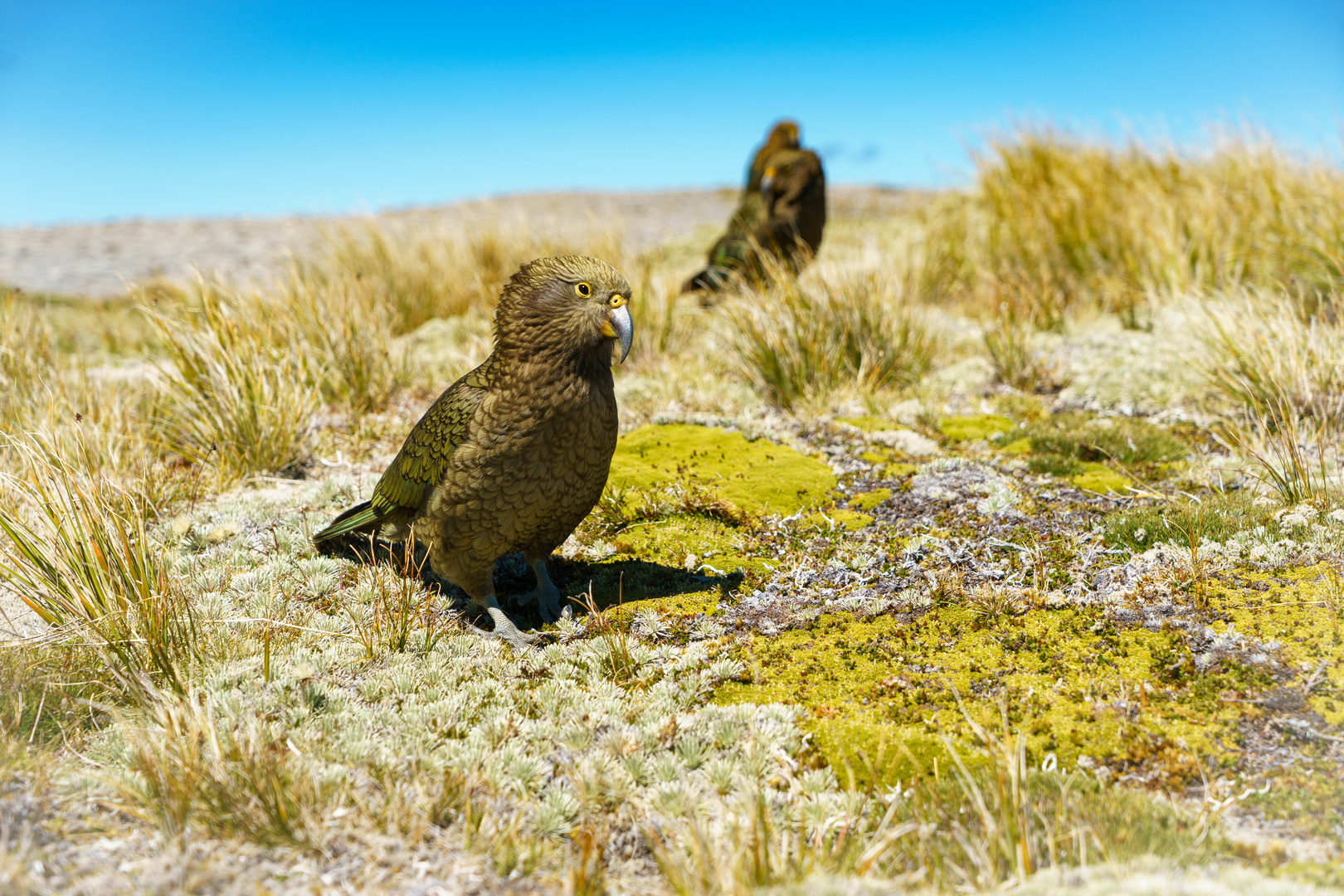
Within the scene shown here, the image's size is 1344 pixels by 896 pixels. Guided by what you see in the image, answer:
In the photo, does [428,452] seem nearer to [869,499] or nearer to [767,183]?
[869,499]

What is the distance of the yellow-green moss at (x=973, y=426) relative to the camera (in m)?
6.80

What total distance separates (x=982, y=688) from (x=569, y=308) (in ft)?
7.97

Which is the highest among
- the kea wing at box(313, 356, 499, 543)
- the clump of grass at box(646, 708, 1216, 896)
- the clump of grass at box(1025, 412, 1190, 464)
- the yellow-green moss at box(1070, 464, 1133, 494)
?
the kea wing at box(313, 356, 499, 543)

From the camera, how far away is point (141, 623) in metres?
3.46

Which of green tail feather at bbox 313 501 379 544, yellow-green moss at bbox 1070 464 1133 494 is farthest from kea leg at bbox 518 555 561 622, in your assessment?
yellow-green moss at bbox 1070 464 1133 494

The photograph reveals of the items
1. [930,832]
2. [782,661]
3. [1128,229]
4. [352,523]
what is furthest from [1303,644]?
[1128,229]

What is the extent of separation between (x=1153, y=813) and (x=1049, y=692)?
0.78 meters

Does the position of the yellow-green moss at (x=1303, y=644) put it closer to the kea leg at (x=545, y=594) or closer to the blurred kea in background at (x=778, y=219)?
the kea leg at (x=545, y=594)

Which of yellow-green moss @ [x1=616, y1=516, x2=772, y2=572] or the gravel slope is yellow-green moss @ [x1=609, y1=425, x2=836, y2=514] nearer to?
yellow-green moss @ [x1=616, y1=516, x2=772, y2=572]

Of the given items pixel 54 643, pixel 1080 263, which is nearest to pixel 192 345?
pixel 54 643

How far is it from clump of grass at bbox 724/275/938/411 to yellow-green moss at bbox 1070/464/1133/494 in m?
2.13

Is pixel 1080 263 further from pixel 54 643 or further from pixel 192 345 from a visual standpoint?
pixel 54 643

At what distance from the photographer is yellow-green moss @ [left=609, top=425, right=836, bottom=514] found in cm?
554

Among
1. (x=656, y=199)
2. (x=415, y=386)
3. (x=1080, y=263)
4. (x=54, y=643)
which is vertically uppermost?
(x=656, y=199)
